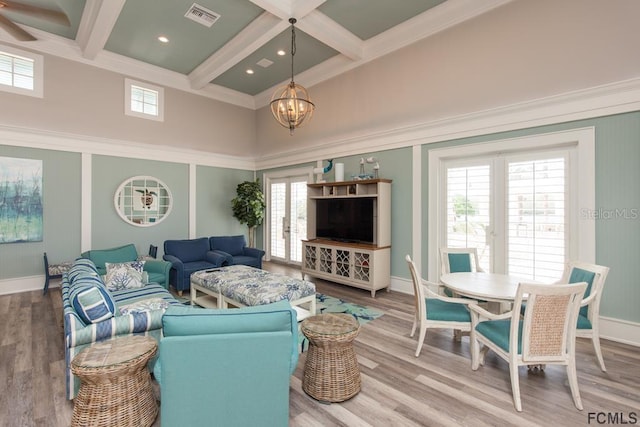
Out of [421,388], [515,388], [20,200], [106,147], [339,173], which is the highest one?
[106,147]

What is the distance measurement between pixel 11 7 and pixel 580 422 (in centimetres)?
657

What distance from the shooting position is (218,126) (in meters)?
7.11

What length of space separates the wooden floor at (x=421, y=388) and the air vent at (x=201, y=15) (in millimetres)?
4377

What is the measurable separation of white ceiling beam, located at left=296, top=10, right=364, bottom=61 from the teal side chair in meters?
3.49

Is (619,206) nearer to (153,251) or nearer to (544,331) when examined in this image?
(544,331)

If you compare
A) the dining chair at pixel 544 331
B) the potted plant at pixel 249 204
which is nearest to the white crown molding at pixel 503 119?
the potted plant at pixel 249 204

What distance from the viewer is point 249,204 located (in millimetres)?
7051

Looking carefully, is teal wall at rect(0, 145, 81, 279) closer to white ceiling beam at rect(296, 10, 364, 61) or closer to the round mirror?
the round mirror

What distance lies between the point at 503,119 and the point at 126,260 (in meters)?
5.84

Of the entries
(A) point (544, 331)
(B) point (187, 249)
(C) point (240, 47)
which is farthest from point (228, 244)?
(A) point (544, 331)

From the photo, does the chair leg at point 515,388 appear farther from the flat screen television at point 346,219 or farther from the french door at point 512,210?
the flat screen television at point 346,219

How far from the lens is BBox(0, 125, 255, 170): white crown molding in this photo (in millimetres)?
4828

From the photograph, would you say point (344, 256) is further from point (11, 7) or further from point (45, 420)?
point (11, 7)

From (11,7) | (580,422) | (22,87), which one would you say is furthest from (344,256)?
(22,87)
